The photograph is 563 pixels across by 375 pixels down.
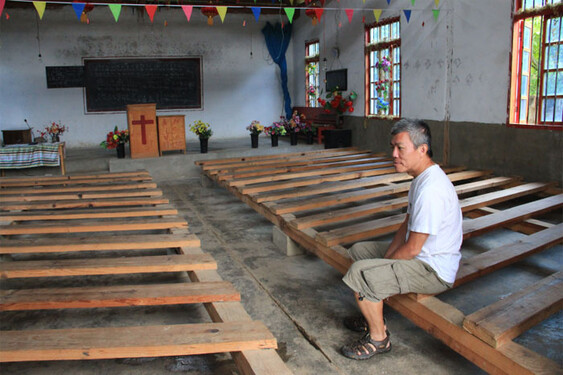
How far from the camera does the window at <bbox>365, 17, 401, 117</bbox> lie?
726 cm

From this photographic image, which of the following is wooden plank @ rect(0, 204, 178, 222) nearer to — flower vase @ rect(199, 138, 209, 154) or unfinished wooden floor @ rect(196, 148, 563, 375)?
unfinished wooden floor @ rect(196, 148, 563, 375)

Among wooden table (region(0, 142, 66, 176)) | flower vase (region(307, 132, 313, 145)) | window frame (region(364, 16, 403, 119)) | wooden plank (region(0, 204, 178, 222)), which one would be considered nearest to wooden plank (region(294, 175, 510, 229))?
wooden plank (region(0, 204, 178, 222))

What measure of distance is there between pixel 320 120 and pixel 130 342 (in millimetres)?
7812

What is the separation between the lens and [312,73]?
33.3ft

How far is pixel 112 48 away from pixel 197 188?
4.94 metres

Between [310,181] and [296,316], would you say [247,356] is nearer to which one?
[296,316]

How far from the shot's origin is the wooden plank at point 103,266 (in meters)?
2.65

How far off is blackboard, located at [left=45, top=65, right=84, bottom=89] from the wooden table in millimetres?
3190

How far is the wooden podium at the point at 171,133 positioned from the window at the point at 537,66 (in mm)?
4725

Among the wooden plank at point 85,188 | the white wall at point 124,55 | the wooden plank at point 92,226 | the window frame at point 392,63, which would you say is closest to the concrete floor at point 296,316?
the wooden plank at point 92,226

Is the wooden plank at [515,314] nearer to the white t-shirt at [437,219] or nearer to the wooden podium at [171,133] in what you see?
the white t-shirt at [437,219]

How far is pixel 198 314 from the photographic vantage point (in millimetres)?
2656

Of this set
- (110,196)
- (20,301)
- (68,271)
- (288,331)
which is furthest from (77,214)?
(288,331)

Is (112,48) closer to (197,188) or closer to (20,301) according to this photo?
(197,188)
